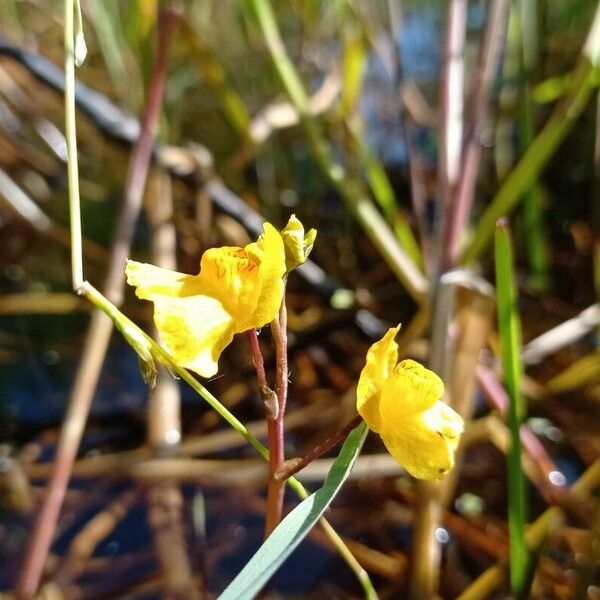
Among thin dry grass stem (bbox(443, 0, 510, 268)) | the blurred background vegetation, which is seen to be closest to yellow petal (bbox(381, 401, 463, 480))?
the blurred background vegetation

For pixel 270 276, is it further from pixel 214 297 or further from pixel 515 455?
pixel 515 455

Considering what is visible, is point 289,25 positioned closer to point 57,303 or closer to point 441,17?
point 441,17

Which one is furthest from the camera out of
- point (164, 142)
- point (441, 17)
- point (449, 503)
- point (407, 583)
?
point (441, 17)

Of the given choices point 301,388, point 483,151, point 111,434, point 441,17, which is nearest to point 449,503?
point 301,388

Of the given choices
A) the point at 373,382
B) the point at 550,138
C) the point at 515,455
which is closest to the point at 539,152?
the point at 550,138

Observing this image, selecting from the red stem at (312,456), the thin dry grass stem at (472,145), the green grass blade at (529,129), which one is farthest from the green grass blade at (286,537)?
the green grass blade at (529,129)

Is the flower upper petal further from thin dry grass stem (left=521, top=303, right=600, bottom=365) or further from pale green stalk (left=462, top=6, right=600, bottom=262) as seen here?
thin dry grass stem (left=521, top=303, right=600, bottom=365)
